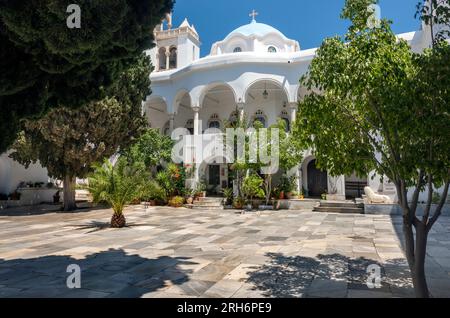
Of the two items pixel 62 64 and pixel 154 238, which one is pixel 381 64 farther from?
pixel 154 238

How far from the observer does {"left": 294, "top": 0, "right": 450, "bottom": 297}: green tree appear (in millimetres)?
4066

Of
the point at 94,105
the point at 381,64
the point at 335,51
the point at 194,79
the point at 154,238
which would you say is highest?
the point at 194,79

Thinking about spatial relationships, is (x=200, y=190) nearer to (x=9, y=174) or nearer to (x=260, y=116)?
(x=260, y=116)

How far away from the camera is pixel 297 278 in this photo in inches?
238

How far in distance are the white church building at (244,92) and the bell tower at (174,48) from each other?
5.61 meters

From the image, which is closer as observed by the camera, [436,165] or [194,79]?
[436,165]

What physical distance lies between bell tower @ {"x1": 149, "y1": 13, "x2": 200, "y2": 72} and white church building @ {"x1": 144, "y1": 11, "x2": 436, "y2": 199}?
5.61 metres

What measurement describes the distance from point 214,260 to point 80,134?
13674 millimetres

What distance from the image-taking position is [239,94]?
Result: 2236 centimetres

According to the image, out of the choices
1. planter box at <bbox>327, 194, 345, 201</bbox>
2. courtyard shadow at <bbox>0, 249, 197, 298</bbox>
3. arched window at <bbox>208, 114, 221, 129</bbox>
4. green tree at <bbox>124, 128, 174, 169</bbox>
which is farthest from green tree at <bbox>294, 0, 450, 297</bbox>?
arched window at <bbox>208, 114, 221, 129</bbox>

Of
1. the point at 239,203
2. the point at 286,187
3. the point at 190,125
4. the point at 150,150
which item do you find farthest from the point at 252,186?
the point at 190,125
